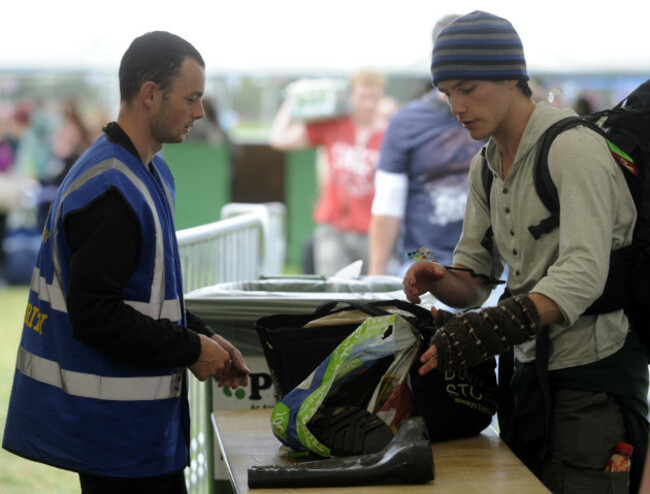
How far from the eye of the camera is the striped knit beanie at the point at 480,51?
230 cm

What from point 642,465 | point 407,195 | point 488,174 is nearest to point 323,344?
point 488,174

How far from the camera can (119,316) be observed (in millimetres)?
2260

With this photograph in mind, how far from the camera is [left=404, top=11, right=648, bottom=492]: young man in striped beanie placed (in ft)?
7.06

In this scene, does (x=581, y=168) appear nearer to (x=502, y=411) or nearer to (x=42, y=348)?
(x=502, y=411)

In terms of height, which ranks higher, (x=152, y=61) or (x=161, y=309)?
(x=152, y=61)

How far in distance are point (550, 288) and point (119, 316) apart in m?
0.99

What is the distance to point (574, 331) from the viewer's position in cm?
233

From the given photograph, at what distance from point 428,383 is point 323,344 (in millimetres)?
274

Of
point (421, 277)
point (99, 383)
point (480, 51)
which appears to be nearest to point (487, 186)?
point (421, 277)

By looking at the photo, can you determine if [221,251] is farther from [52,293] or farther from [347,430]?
[347,430]

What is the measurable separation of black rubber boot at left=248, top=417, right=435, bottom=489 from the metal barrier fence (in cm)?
121

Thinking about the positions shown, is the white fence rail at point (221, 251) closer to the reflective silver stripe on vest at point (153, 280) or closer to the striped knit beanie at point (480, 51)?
the reflective silver stripe on vest at point (153, 280)

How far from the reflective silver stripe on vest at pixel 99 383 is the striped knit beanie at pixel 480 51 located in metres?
1.04

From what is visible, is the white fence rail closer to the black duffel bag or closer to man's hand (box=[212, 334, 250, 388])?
man's hand (box=[212, 334, 250, 388])
